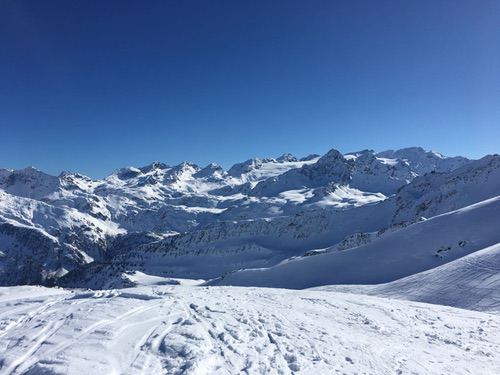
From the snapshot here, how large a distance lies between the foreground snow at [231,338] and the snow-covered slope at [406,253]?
30389 millimetres

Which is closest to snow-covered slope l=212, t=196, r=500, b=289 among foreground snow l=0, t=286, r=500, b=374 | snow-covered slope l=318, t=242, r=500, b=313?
Answer: snow-covered slope l=318, t=242, r=500, b=313

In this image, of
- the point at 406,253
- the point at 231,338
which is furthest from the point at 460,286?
the point at 231,338

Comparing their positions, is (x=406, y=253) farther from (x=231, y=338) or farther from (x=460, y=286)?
(x=231, y=338)

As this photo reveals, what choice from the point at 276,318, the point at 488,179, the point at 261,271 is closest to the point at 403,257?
the point at 261,271

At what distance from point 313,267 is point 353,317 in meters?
49.5

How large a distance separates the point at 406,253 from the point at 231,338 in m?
47.0

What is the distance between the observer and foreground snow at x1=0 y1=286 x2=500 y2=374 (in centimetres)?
1257

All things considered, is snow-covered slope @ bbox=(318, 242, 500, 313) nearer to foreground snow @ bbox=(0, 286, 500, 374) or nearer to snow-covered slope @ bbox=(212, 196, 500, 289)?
foreground snow @ bbox=(0, 286, 500, 374)

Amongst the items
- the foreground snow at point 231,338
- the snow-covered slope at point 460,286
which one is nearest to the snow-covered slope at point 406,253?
the snow-covered slope at point 460,286

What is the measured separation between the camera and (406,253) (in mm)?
56250

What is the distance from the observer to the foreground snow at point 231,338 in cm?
1257

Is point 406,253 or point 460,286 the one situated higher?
point 406,253

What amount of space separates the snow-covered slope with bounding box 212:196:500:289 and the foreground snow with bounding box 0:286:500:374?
3039cm

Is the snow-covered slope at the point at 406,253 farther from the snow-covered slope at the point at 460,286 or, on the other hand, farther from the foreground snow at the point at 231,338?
the foreground snow at the point at 231,338
